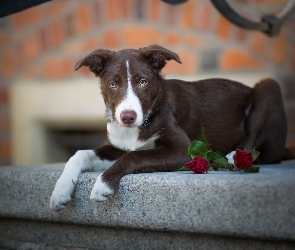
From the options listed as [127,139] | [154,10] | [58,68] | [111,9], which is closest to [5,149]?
[58,68]

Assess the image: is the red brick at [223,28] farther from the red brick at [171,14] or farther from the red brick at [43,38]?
the red brick at [43,38]

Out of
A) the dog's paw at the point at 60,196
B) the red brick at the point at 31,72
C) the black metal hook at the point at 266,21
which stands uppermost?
the black metal hook at the point at 266,21

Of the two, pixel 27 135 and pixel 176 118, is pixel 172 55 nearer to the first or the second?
pixel 176 118

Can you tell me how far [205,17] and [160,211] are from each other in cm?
195

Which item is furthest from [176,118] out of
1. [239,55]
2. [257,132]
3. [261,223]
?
[239,55]

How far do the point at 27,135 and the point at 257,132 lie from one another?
2.17 metres

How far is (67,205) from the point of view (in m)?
2.15

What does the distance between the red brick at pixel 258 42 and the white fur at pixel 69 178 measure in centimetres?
150

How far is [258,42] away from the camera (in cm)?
349

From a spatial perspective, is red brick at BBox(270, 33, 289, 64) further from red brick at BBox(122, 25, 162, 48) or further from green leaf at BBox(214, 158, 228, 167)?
green leaf at BBox(214, 158, 228, 167)

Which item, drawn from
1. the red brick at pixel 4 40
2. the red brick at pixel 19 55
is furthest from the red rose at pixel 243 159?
the red brick at pixel 4 40

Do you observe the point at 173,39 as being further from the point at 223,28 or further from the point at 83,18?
the point at 83,18

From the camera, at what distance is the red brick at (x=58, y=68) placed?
4.08 m

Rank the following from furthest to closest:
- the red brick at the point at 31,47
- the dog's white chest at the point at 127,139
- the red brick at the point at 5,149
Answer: the red brick at the point at 5,149, the red brick at the point at 31,47, the dog's white chest at the point at 127,139
